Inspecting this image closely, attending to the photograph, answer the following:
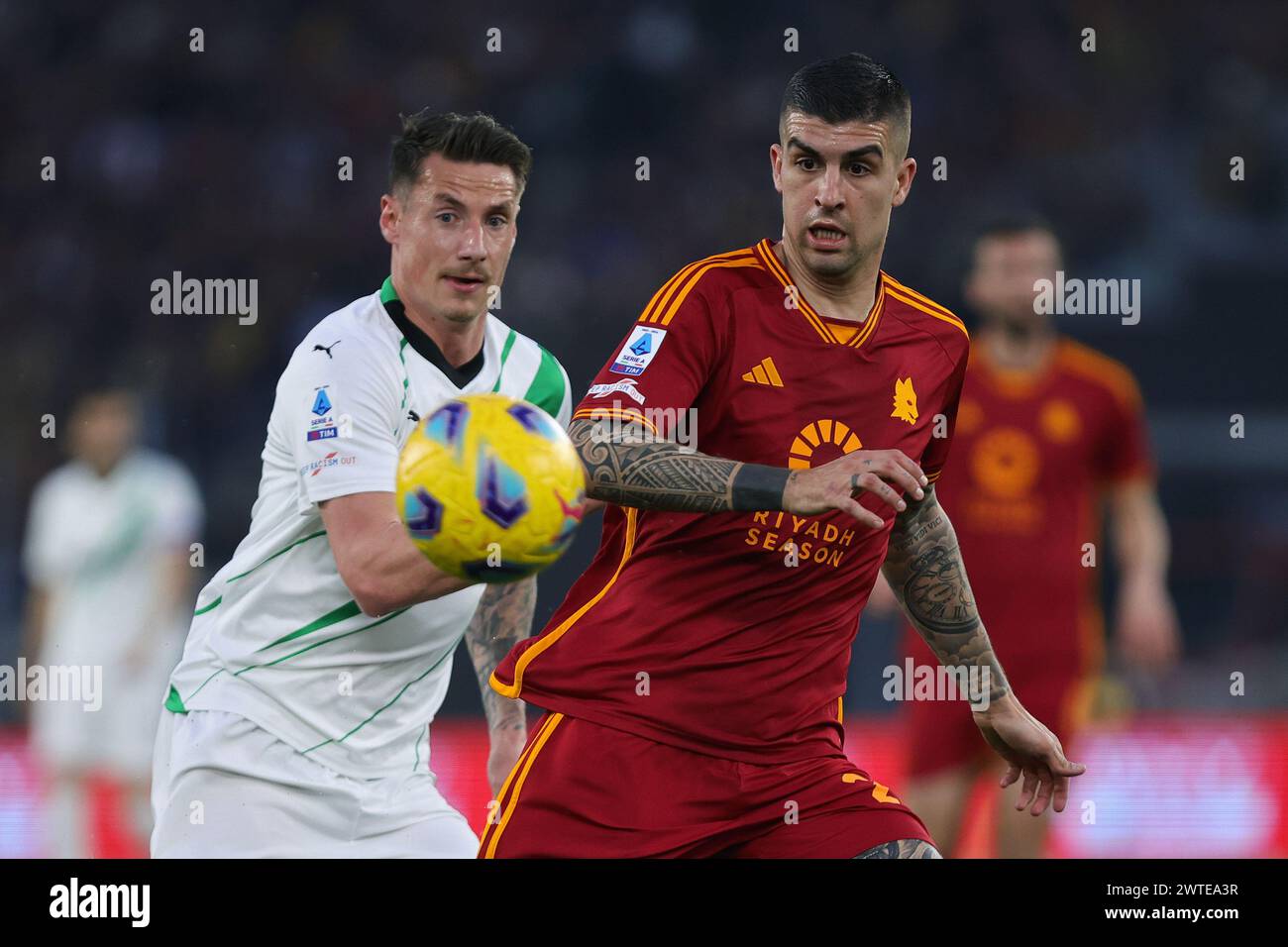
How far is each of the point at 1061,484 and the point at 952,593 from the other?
3354mm

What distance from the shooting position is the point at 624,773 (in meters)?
3.77

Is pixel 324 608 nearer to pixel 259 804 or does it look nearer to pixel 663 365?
pixel 259 804

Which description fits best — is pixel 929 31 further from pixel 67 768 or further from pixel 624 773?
pixel 624 773

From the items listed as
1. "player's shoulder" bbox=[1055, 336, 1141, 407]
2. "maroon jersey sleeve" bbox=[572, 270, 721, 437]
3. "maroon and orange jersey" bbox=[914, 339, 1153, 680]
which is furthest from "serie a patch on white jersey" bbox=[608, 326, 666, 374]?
"player's shoulder" bbox=[1055, 336, 1141, 407]

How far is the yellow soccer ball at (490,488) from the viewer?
328cm

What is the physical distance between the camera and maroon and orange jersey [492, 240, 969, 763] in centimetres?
376

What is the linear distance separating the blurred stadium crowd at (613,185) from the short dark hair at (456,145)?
5660 mm

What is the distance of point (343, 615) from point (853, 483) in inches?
57.5

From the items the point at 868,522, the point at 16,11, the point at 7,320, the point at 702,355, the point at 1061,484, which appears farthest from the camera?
the point at 16,11

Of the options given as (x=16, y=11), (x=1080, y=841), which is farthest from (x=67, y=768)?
(x=16, y=11)

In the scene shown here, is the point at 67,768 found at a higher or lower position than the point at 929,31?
lower

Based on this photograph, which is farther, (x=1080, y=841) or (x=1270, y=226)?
(x=1270, y=226)

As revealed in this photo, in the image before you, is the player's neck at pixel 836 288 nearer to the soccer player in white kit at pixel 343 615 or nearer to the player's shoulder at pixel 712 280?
the player's shoulder at pixel 712 280

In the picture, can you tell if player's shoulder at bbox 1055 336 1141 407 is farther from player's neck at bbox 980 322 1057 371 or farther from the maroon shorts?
the maroon shorts
